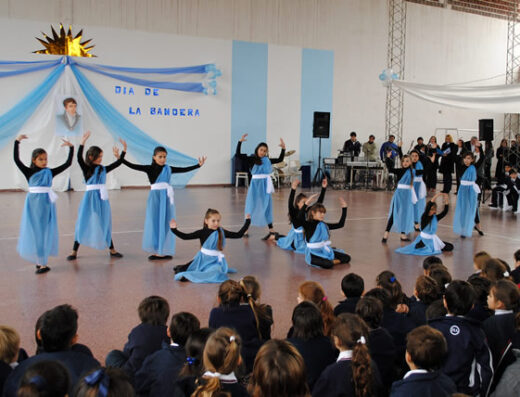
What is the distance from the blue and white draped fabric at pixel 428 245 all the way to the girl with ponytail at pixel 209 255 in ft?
8.33

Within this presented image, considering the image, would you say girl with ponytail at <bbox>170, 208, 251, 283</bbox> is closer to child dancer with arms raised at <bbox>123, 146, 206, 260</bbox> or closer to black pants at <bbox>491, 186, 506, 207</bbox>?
child dancer with arms raised at <bbox>123, 146, 206, 260</bbox>

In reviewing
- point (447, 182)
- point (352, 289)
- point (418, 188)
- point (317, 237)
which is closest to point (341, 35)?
point (447, 182)

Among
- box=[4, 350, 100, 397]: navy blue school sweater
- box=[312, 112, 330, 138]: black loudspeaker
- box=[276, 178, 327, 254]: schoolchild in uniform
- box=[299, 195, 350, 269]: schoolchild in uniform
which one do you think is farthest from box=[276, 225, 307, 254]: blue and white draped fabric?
box=[312, 112, 330, 138]: black loudspeaker

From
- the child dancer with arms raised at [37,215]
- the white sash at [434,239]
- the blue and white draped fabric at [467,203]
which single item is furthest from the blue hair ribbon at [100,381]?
the blue and white draped fabric at [467,203]

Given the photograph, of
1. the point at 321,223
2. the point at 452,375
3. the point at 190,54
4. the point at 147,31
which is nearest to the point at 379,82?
the point at 190,54

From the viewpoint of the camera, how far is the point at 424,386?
219 cm

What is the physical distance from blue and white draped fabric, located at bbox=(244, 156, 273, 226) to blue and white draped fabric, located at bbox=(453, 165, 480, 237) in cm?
282

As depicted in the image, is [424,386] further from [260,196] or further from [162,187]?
[260,196]

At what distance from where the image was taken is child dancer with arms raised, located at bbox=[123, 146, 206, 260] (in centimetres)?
631

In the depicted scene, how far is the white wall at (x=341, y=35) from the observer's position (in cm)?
1350

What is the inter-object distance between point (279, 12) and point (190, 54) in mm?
3107

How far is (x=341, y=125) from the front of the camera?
17.2m

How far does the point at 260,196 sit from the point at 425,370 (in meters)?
5.69

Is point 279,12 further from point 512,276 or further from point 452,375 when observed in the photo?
point 452,375
